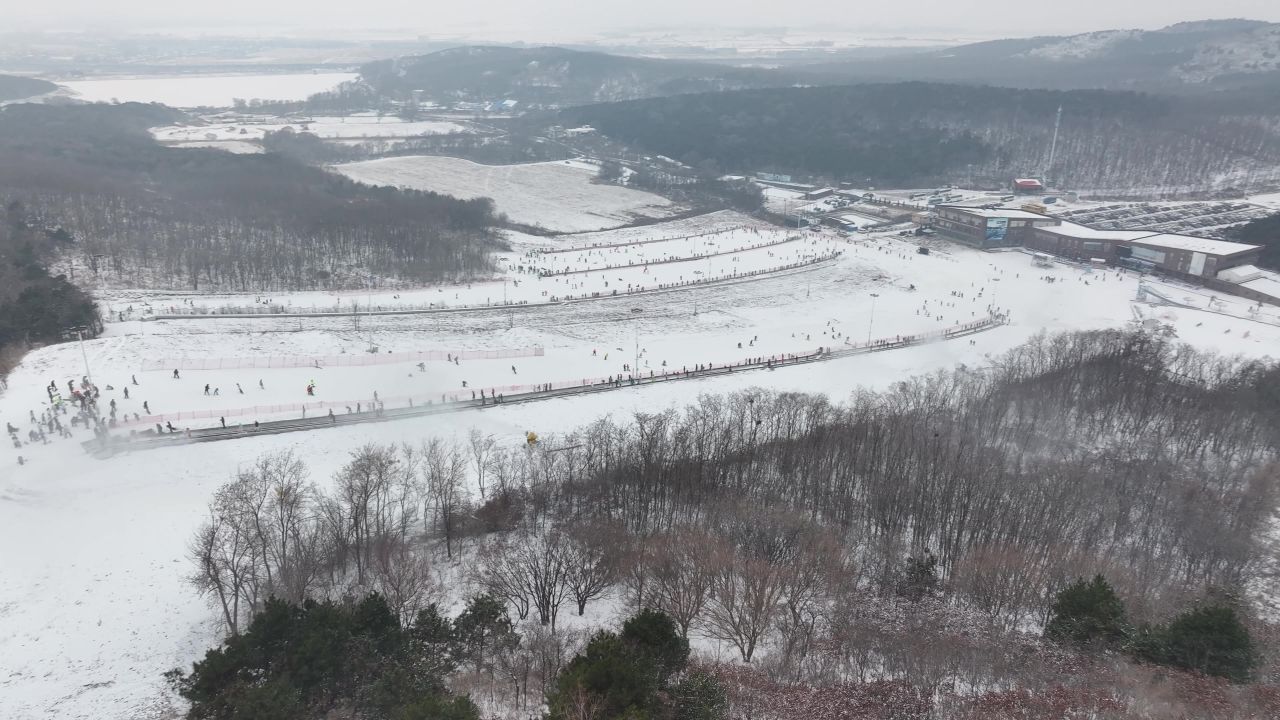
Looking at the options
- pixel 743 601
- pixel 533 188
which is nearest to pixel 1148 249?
pixel 743 601

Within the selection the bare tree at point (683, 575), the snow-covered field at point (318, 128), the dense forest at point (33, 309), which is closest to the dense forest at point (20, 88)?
the snow-covered field at point (318, 128)

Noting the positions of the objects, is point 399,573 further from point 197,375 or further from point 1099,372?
point 1099,372

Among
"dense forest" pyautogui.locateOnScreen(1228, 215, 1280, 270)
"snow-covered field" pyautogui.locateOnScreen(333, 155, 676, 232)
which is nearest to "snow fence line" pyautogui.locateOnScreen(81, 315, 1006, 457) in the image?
"snow-covered field" pyautogui.locateOnScreen(333, 155, 676, 232)

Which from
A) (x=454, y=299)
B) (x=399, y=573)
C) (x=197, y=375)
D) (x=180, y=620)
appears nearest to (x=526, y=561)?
(x=399, y=573)

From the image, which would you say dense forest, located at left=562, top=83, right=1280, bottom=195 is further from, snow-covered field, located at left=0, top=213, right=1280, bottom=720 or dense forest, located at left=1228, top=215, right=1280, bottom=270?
snow-covered field, located at left=0, top=213, right=1280, bottom=720

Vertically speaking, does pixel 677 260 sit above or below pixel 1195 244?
below

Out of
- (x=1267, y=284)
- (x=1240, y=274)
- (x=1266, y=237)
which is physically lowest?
(x=1267, y=284)

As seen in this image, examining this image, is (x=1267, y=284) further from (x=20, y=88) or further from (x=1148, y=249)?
(x=20, y=88)
